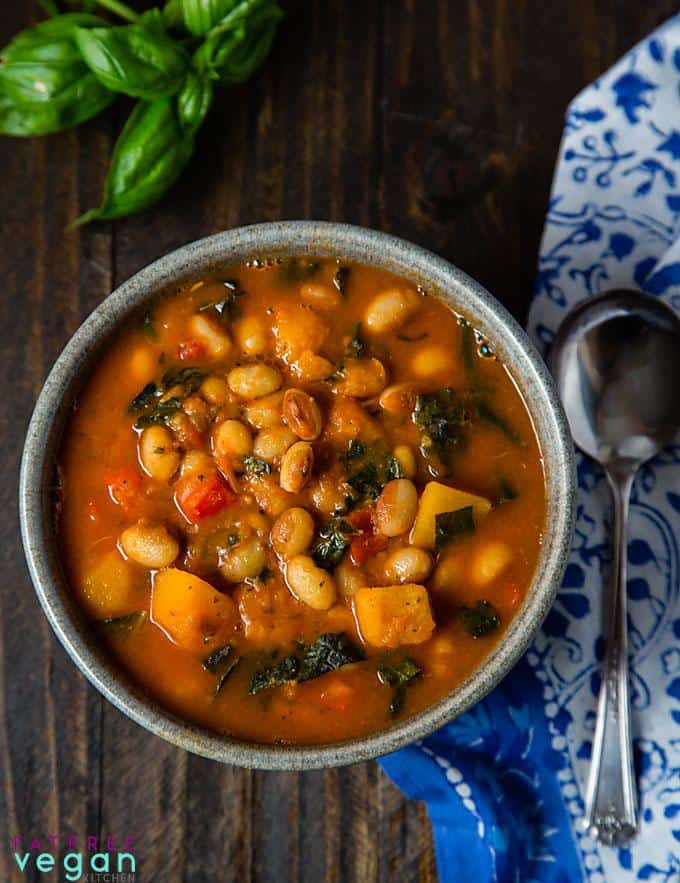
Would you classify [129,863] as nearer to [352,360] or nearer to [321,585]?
[321,585]

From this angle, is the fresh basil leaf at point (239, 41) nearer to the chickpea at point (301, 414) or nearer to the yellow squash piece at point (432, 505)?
the chickpea at point (301, 414)

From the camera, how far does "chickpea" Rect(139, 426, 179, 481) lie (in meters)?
A: 2.48

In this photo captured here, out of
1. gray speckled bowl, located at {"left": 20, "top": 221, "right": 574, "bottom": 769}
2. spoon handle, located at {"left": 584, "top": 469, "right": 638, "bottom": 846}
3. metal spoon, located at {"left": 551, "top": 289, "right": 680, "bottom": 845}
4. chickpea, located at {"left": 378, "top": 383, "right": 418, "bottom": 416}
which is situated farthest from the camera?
metal spoon, located at {"left": 551, "top": 289, "right": 680, "bottom": 845}

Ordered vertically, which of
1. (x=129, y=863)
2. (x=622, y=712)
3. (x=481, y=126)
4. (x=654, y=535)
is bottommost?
(x=129, y=863)

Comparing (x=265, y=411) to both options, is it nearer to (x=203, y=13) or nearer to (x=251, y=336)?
(x=251, y=336)

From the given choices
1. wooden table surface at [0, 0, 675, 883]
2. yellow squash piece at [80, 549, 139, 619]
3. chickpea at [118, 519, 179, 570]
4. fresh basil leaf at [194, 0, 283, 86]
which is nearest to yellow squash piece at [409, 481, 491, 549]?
chickpea at [118, 519, 179, 570]

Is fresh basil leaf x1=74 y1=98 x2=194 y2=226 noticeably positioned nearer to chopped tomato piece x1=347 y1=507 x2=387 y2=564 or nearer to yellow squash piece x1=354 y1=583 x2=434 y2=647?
chopped tomato piece x1=347 y1=507 x2=387 y2=564

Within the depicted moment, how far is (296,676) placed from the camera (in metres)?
2.45

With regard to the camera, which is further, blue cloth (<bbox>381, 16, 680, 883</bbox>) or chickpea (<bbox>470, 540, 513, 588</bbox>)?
blue cloth (<bbox>381, 16, 680, 883</bbox>)

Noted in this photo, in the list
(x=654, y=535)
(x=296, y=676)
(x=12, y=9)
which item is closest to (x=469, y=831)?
(x=296, y=676)

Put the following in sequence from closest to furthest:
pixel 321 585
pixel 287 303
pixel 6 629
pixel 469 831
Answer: pixel 321 585 < pixel 287 303 < pixel 469 831 < pixel 6 629

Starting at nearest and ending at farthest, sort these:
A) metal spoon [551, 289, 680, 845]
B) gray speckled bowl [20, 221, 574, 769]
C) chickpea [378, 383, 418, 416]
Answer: gray speckled bowl [20, 221, 574, 769] < chickpea [378, 383, 418, 416] < metal spoon [551, 289, 680, 845]

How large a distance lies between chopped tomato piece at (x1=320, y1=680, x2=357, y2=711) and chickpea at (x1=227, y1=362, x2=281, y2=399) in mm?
701

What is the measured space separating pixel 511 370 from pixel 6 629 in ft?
Result: 5.29
